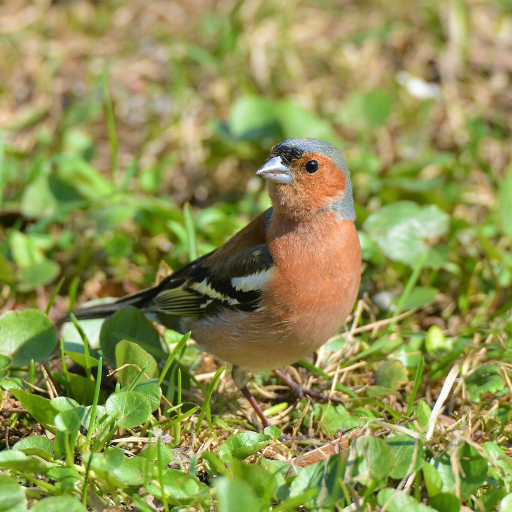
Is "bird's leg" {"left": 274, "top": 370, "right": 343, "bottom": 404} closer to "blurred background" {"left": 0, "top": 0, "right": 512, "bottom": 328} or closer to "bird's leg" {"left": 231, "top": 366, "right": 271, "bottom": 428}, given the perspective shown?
"bird's leg" {"left": 231, "top": 366, "right": 271, "bottom": 428}

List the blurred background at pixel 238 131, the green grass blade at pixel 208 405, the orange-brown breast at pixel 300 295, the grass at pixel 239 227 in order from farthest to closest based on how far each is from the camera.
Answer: the blurred background at pixel 238 131 → the orange-brown breast at pixel 300 295 → the green grass blade at pixel 208 405 → the grass at pixel 239 227

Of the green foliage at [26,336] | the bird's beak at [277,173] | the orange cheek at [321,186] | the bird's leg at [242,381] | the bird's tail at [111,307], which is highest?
the bird's beak at [277,173]

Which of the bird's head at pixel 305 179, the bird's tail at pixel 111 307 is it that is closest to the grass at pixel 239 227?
the bird's tail at pixel 111 307

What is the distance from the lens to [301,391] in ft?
12.4

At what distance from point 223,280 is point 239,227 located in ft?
3.69

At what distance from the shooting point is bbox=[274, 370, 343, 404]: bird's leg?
3.69 m

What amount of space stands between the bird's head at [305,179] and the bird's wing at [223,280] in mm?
225

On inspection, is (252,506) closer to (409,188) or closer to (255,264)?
(255,264)

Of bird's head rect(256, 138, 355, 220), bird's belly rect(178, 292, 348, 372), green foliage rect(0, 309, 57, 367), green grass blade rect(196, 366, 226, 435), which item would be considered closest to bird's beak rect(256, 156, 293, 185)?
bird's head rect(256, 138, 355, 220)

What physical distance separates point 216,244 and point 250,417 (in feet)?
4.75

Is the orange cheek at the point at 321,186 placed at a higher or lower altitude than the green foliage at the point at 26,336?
higher

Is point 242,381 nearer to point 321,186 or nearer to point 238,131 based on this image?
point 321,186

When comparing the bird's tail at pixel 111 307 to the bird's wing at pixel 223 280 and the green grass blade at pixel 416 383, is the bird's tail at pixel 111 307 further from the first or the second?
the green grass blade at pixel 416 383

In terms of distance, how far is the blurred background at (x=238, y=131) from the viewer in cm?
463
